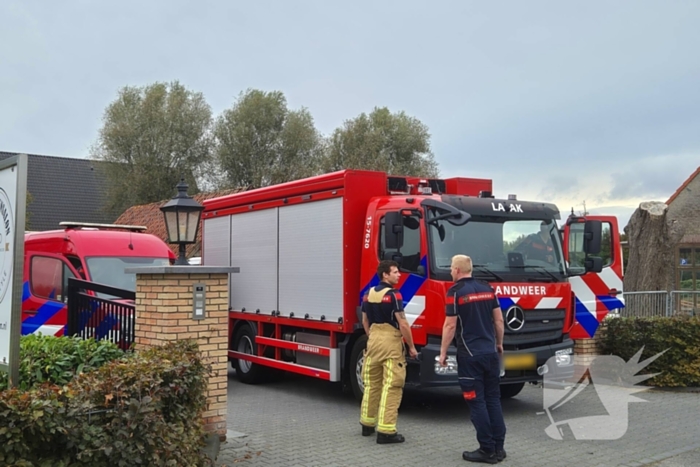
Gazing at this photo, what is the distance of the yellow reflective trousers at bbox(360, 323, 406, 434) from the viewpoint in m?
7.43

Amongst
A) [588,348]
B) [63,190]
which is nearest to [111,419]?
[588,348]

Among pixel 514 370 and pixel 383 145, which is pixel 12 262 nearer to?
pixel 514 370

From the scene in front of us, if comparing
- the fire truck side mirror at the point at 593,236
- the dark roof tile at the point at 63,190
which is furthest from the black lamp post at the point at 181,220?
the dark roof tile at the point at 63,190

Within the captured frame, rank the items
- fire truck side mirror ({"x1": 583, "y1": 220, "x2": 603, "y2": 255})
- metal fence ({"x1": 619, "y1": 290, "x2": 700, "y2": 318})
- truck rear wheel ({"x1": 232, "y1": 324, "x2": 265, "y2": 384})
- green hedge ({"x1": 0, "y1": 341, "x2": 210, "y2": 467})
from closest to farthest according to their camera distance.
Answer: green hedge ({"x1": 0, "y1": 341, "x2": 210, "y2": 467}) → fire truck side mirror ({"x1": 583, "y1": 220, "x2": 603, "y2": 255}) → truck rear wheel ({"x1": 232, "y1": 324, "x2": 265, "y2": 384}) → metal fence ({"x1": 619, "y1": 290, "x2": 700, "y2": 318})

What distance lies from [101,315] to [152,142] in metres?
27.5

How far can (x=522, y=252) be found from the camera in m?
9.10

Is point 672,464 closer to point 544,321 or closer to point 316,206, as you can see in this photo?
point 544,321

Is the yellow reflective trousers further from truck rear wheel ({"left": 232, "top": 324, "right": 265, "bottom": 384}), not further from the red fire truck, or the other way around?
truck rear wheel ({"left": 232, "top": 324, "right": 265, "bottom": 384})

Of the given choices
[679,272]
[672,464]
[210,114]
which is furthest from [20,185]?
[210,114]

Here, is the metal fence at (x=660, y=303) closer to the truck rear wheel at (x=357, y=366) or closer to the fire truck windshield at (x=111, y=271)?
the truck rear wheel at (x=357, y=366)

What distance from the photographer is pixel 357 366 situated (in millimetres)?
9492

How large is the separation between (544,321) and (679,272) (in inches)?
508

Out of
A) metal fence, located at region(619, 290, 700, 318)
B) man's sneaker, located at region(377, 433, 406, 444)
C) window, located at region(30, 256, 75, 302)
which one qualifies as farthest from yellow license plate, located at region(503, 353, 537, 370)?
window, located at region(30, 256, 75, 302)

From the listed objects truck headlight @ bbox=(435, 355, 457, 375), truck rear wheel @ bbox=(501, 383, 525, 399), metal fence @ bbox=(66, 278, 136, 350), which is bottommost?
truck rear wheel @ bbox=(501, 383, 525, 399)
